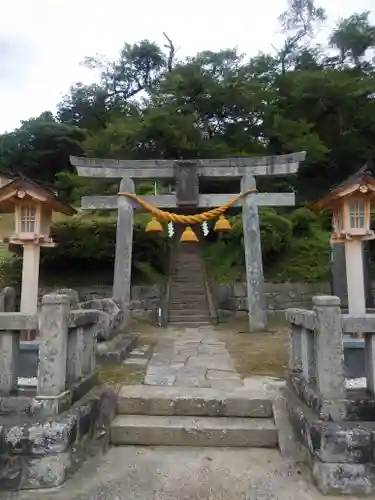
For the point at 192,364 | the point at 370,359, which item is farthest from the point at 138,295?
the point at 370,359

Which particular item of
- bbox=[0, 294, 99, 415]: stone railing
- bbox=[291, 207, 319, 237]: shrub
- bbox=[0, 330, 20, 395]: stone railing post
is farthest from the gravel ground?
bbox=[291, 207, 319, 237]: shrub

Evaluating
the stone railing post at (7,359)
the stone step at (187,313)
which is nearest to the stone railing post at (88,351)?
→ the stone railing post at (7,359)

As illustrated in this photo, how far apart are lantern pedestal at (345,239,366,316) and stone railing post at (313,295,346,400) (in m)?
3.75

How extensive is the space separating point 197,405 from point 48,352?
1.84m

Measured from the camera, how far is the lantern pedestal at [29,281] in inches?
281

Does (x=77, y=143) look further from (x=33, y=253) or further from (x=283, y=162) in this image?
(x=33, y=253)

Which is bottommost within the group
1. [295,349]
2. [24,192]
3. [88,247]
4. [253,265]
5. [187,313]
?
[187,313]

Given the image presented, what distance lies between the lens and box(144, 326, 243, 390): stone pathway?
5.25 meters

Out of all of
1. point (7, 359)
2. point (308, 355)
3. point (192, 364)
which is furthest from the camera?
point (192, 364)

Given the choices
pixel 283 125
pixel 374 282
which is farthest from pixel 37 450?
pixel 283 125

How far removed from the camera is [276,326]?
1173cm

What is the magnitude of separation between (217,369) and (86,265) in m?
9.43

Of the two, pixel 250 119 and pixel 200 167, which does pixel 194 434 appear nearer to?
pixel 200 167

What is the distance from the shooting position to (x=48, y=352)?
3.61m
